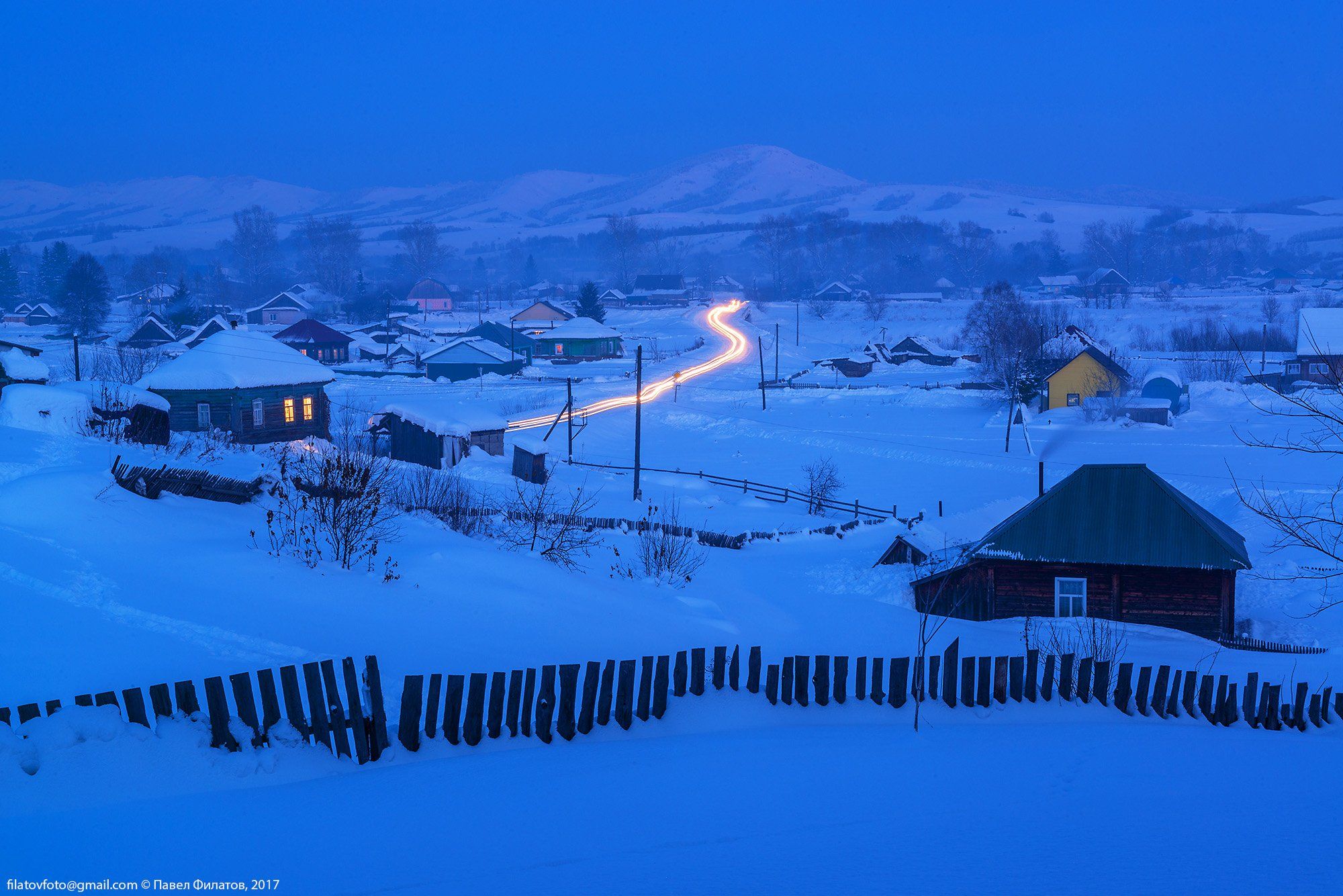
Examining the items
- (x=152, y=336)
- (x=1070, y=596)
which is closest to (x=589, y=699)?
(x=1070, y=596)

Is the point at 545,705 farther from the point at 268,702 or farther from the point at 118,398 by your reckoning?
the point at 118,398

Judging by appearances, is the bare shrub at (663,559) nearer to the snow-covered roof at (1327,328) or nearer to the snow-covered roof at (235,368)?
the snow-covered roof at (235,368)

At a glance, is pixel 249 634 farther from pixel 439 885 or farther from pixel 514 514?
pixel 514 514

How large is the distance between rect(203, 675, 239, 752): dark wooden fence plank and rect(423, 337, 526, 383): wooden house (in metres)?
69.0

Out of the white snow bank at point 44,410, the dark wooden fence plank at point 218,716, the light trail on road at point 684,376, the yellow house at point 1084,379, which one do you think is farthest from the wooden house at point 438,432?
the yellow house at point 1084,379

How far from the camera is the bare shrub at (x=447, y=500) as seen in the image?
57.2 feet

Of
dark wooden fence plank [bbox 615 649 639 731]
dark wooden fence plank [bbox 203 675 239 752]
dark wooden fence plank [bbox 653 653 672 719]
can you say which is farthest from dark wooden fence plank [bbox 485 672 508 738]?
dark wooden fence plank [bbox 203 675 239 752]

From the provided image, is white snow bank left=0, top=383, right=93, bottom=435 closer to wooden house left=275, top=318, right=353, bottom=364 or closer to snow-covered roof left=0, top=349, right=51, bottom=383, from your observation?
snow-covered roof left=0, top=349, right=51, bottom=383

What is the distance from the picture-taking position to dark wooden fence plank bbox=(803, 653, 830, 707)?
323 inches

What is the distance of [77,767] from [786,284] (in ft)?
534

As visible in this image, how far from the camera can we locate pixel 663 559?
16.7m

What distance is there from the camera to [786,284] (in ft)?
538

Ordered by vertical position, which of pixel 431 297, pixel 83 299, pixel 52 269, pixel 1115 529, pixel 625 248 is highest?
pixel 625 248

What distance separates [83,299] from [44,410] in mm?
89367
